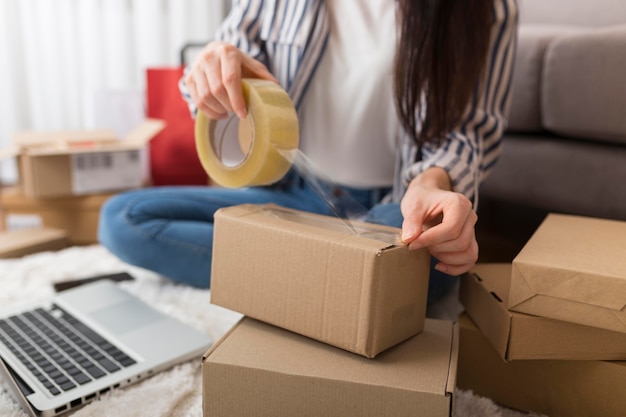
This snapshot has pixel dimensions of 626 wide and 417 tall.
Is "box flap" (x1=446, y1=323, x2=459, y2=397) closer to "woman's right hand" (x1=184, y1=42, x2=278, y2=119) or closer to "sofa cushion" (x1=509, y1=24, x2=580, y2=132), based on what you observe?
"woman's right hand" (x1=184, y1=42, x2=278, y2=119)

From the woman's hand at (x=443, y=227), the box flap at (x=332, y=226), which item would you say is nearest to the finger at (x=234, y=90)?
the box flap at (x=332, y=226)

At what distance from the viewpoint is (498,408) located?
717 millimetres

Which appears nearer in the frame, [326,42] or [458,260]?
[458,260]

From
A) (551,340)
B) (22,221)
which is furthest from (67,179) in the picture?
(551,340)

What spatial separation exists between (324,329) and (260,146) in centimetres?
22

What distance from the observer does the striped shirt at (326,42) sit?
96cm

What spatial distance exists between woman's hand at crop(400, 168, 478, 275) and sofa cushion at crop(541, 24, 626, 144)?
0.52m

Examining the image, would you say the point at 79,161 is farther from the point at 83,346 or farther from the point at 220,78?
the point at 220,78

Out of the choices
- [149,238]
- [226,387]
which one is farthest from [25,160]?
[226,387]

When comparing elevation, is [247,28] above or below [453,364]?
above

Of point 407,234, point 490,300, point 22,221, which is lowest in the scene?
point 22,221

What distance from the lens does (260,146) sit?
672 millimetres

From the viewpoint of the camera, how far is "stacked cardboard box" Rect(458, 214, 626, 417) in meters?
0.60

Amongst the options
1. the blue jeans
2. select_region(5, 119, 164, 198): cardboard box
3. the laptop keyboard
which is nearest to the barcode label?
select_region(5, 119, 164, 198): cardboard box
